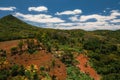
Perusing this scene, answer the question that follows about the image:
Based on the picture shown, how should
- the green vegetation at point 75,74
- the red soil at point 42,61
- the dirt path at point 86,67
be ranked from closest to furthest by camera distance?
the green vegetation at point 75,74 < the red soil at point 42,61 < the dirt path at point 86,67

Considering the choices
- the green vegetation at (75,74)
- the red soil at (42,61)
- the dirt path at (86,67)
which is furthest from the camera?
the dirt path at (86,67)

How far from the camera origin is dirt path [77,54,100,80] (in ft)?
A: 176

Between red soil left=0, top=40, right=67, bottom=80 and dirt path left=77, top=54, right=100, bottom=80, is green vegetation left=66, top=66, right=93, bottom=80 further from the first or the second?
dirt path left=77, top=54, right=100, bottom=80

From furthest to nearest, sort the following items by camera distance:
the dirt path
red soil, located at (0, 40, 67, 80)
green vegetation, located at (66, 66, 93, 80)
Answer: the dirt path → red soil, located at (0, 40, 67, 80) → green vegetation, located at (66, 66, 93, 80)

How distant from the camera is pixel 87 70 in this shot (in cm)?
5534

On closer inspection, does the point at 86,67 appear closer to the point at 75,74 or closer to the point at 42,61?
the point at 75,74

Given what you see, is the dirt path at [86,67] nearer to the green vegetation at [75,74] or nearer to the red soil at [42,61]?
the green vegetation at [75,74]

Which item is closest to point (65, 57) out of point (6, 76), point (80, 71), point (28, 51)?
point (80, 71)

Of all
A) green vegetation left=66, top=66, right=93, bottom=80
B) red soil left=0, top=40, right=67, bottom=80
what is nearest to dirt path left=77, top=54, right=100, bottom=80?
green vegetation left=66, top=66, right=93, bottom=80

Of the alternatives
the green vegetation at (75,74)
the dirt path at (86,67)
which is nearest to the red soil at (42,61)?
the green vegetation at (75,74)

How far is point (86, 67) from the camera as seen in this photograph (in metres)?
56.9

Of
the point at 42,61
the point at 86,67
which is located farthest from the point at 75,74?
the point at 42,61

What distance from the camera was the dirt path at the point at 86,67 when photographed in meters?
53.7

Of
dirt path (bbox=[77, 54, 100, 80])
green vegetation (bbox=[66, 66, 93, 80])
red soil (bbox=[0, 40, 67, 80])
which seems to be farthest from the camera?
dirt path (bbox=[77, 54, 100, 80])
